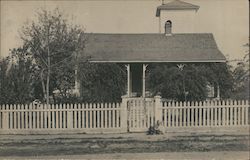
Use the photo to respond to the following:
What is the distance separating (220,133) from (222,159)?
4153 millimetres

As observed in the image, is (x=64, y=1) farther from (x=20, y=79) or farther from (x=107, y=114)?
(x=107, y=114)

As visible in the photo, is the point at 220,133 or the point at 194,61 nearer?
the point at 220,133

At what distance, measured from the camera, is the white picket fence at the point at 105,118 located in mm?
12750

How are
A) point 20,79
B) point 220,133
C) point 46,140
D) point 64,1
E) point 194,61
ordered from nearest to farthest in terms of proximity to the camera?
point 46,140, point 220,133, point 20,79, point 64,1, point 194,61

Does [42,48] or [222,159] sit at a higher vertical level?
[42,48]

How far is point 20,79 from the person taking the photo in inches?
547

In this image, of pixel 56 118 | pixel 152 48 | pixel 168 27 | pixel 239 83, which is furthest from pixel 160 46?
pixel 56 118

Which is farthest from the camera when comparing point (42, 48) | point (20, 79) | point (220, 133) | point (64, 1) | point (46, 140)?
point (64, 1)

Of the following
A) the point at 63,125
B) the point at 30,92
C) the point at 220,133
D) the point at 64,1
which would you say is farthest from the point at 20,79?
the point at 220,133

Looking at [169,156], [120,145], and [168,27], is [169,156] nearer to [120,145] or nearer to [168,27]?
[120,145]

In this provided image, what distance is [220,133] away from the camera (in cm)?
1259

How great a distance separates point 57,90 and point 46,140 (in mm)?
5847

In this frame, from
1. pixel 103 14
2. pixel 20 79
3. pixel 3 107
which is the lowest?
pixel 3 107

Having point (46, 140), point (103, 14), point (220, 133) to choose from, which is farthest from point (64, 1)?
point (220, 133)
